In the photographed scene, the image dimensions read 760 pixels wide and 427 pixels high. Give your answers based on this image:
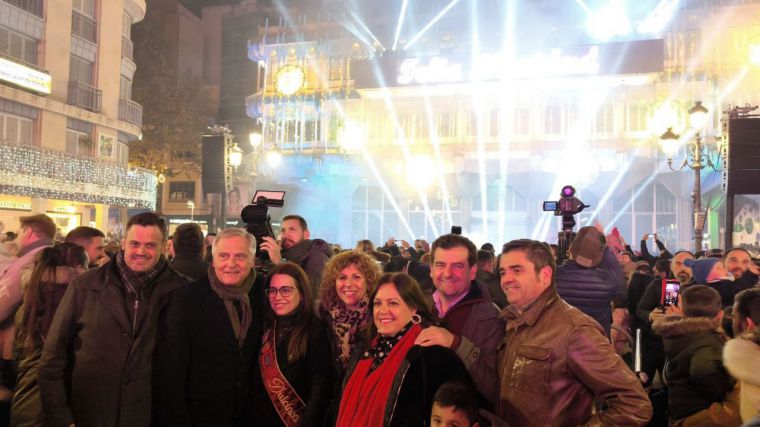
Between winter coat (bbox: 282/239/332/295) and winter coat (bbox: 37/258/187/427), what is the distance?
2164 millimetres

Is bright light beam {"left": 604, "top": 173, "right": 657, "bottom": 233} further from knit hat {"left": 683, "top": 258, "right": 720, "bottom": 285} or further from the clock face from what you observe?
knit hat {"left": 683, "top": 258, "right": 720, "bottom": 285}

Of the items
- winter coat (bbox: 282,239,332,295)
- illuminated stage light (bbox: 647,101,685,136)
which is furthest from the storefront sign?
illuminated stage light (bbox: 647,101,685,136)

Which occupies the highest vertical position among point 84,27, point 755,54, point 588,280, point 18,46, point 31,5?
point 84,27

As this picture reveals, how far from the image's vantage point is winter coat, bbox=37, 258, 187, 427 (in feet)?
11.9

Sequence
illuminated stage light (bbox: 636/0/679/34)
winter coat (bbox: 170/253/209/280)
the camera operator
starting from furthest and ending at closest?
illuminated stage light (bbox: 636/0/679/34)
the camera operator
winter coat (bbox: 170/253/209/280)

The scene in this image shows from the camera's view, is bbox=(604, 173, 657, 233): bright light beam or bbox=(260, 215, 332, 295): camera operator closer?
bbox=(260, 215, 332, 295): camera operator

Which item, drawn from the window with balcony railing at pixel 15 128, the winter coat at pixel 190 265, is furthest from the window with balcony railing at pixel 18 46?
the winter coat at pixel 190 265

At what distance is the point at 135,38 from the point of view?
111 ft

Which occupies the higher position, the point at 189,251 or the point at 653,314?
the point at 189,251

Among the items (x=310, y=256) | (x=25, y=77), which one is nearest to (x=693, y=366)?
(x=310, y=256)

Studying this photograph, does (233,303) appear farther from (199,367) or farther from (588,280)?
(588,280)

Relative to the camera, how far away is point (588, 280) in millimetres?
5332

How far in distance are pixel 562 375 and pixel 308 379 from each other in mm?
1598

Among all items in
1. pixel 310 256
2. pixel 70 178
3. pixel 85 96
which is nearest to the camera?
pixel 310 256
